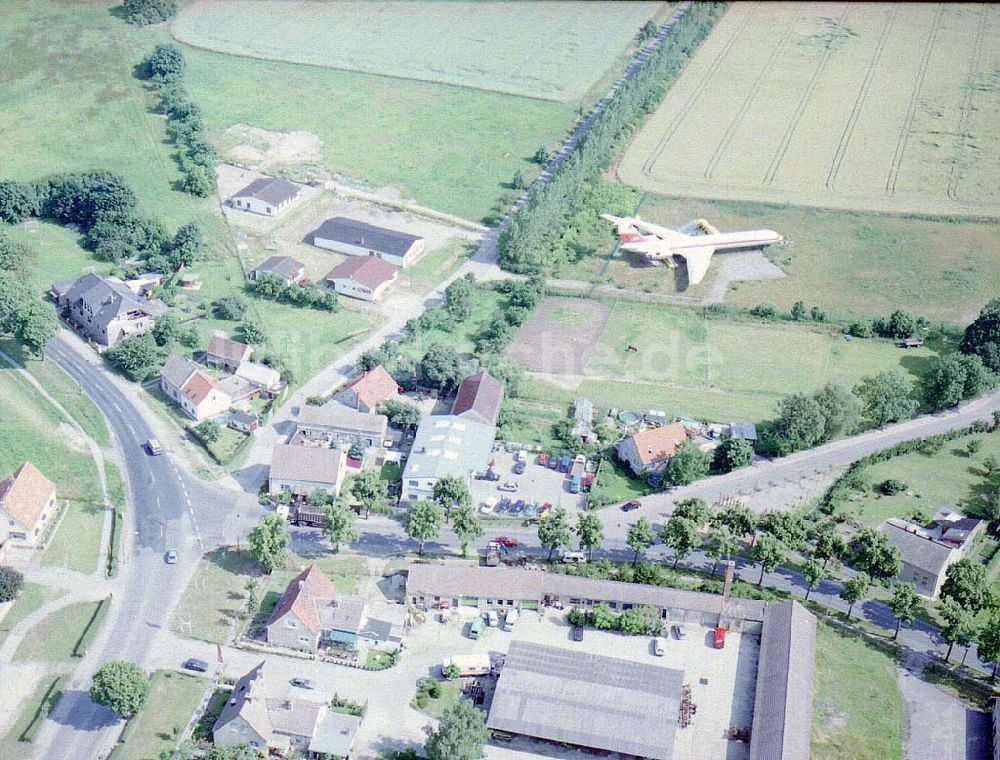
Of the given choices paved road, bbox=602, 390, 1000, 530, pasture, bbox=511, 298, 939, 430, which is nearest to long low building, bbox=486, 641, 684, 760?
paved road, bbox=602, 390, 1000, 530

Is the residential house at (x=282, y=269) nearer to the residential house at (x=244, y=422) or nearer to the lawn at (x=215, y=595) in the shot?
the residential house at (x=244, y=422)

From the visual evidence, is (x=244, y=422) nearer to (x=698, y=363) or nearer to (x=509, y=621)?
(x=509, y=621)

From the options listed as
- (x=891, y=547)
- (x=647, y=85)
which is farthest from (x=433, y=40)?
(x=891, y=547)

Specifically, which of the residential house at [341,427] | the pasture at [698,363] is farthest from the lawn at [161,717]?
the pasture at [698,363]

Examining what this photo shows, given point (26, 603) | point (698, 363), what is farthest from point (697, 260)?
point (26, 603)

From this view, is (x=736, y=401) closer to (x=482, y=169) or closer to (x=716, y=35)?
(x=482, y=169)

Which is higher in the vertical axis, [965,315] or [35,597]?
[35,597]

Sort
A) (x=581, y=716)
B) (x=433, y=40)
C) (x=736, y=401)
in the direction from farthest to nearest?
1. (x=433, y=40)
2. (x=736, y=401)
3. (x=581, y=716)

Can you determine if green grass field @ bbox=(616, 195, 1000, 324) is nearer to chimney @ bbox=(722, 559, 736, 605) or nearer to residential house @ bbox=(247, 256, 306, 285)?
residential house @ bbox=(247, 256, 306, 285)
